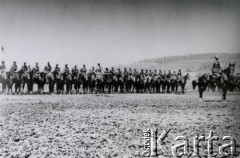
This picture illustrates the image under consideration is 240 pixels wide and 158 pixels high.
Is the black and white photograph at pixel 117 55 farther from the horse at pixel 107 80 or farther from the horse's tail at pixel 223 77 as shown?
the horse at pixel 107 80

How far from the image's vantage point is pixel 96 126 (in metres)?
4.58

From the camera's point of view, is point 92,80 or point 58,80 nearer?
point 58,80

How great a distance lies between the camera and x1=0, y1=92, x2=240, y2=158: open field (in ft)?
12.7

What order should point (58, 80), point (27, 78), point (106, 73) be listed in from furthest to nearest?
point (106, 73) < point (58, 80) < point (27, 78)

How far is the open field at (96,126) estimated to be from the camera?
3883mm

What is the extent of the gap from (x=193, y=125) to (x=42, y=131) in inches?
85.8

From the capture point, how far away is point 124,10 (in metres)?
5.32

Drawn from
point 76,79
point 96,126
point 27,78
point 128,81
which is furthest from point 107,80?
point 96,126

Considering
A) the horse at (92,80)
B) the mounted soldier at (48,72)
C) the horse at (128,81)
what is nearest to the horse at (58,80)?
the mounted soldier at (48,72)

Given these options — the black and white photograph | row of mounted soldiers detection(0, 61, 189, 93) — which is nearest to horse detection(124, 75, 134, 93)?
row of mounted soldiers detection(0, 61, 189, 93)

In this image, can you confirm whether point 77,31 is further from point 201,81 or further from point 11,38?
point 201,81

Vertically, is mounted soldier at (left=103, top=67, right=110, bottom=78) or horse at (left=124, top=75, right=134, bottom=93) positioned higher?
mounted soldier at (left=103, top=67, right=110, bottom=78)

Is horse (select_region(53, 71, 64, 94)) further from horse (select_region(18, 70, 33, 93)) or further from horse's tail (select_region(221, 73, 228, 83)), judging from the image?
horse's tail (select_region(221, 73, 228, 83))

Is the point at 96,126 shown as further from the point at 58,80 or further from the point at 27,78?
the point at 58,80
